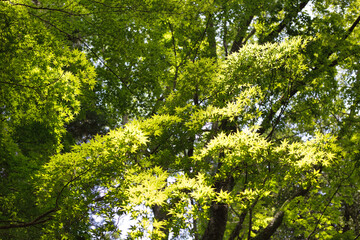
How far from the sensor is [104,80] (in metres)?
9.31

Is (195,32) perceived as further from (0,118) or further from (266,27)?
(0,118)

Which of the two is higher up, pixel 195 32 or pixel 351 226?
pixel 195 32

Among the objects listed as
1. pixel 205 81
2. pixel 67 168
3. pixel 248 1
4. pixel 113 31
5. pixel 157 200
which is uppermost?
pixel 248 1

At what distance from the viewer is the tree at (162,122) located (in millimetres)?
4430

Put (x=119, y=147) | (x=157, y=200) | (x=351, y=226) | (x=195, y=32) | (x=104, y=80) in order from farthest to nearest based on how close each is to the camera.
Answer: (x=351, y=226) < (x=104, y=80) < (x=195, y=32) < (x=119, y=147) < (x=157, y=200)

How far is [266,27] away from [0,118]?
24.5 ft

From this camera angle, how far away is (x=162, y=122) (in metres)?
5.32

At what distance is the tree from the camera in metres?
4.43

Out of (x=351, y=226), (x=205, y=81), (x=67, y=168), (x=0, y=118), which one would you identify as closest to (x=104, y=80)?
(x=0, y=118)

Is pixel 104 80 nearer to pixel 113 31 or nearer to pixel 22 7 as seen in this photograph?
pixel 113 31

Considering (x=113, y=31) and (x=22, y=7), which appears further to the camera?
(x=113, y=31)

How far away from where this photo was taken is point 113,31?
6.45 m

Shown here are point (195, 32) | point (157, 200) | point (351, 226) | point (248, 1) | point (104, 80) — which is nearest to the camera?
point (157, 200)

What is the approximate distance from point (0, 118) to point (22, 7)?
9.76 feet
